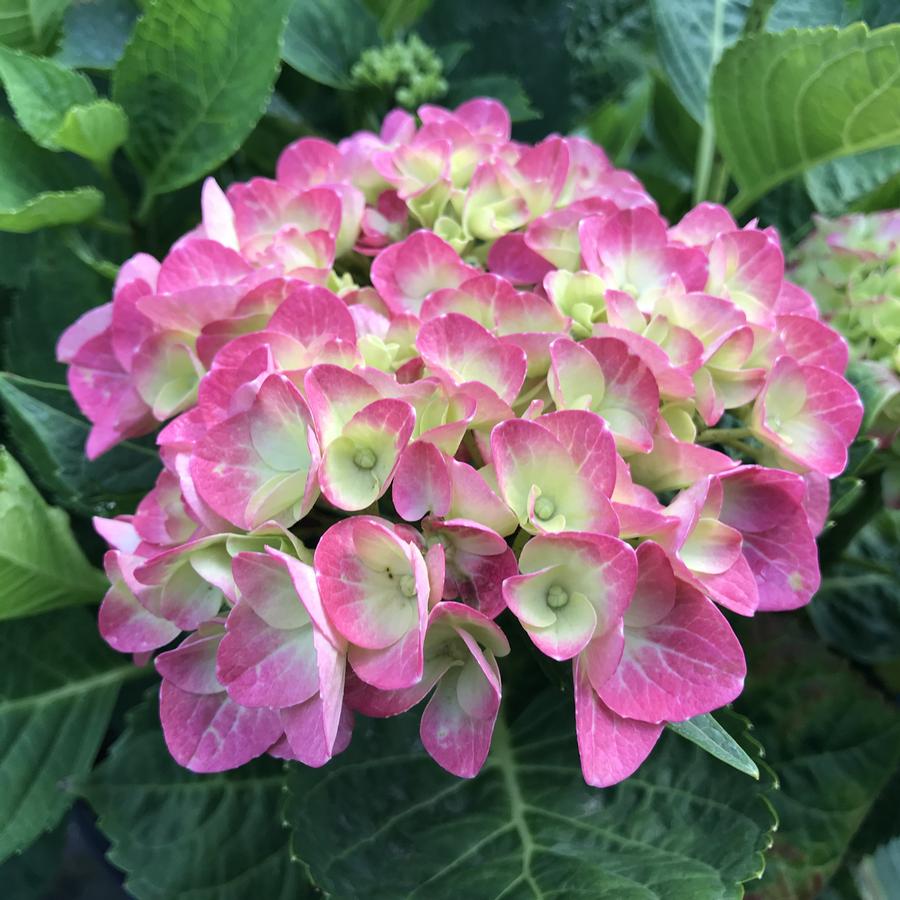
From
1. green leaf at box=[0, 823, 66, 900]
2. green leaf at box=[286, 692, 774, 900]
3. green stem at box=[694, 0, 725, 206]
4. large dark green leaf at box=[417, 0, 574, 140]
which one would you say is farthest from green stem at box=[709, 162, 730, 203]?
green leaf at box=[0, 823, 66, 900]

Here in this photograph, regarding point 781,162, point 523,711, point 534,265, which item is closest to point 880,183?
point 781,162

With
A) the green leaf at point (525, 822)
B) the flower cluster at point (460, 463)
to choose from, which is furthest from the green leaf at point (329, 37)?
the green leaf at point (525, 822)

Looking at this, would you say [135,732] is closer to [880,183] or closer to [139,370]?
[139,370]

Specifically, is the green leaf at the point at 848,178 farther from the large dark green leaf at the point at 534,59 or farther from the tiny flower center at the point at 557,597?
the tiny flower center at the point at 557,597

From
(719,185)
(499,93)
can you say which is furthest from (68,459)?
(719,185)

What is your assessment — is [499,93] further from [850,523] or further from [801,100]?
[850,523]

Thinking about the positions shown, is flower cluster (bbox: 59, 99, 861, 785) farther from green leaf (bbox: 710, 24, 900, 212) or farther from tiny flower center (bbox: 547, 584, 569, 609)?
green leaf (bbox: 710, 24, 900, 212)
